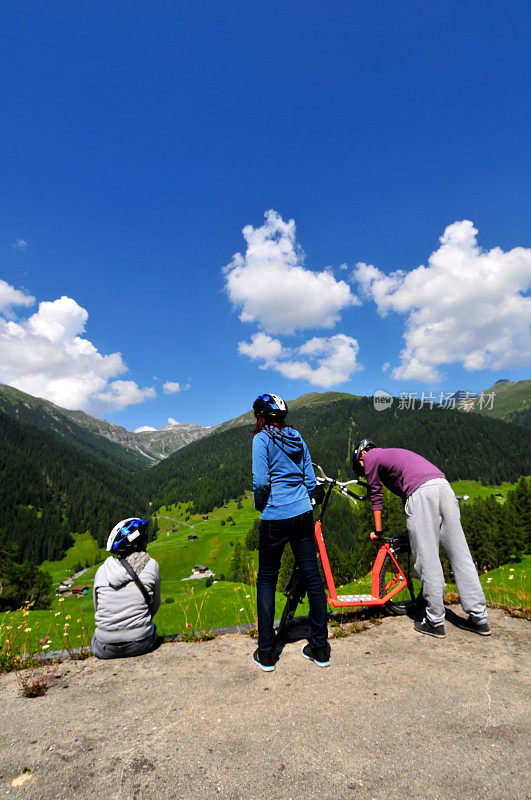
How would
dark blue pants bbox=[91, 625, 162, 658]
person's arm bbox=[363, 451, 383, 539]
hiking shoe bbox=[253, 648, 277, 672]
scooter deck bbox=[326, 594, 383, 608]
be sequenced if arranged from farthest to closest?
person's arm bbox=[363, 451, 383, 539]
scooter deck bbox=[326, 594, 383, 608]
dark blue pants bbox=[91, 625, 162, 658]
hiking shoe bbox=[253, 648, 277, 672]

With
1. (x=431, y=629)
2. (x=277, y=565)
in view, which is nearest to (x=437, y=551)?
(x=431, y=629)

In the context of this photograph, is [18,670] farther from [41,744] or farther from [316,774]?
[316,774]

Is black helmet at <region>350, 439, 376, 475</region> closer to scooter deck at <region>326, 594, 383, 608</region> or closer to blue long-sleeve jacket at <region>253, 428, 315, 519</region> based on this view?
blue long-sleeve jacket at <region>253, 428, 315, 519</region>

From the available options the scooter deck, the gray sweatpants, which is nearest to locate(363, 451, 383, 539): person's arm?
the gray sweatpants

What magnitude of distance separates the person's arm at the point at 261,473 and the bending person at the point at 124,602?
2285 millimetres

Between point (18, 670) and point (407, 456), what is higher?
point (407, 456)

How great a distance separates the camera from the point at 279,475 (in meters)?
5.02

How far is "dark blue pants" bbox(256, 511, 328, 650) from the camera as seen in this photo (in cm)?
468

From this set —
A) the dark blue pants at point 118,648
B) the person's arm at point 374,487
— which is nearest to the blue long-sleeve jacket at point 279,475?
the person's arm at point 374,487

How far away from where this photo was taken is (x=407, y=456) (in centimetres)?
616

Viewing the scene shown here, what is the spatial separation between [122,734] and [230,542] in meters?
123

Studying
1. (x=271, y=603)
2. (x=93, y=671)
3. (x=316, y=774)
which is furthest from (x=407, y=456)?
(x=93, y=671)

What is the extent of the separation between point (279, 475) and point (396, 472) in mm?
2369

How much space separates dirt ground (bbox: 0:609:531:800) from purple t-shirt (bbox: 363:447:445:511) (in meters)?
2.24
